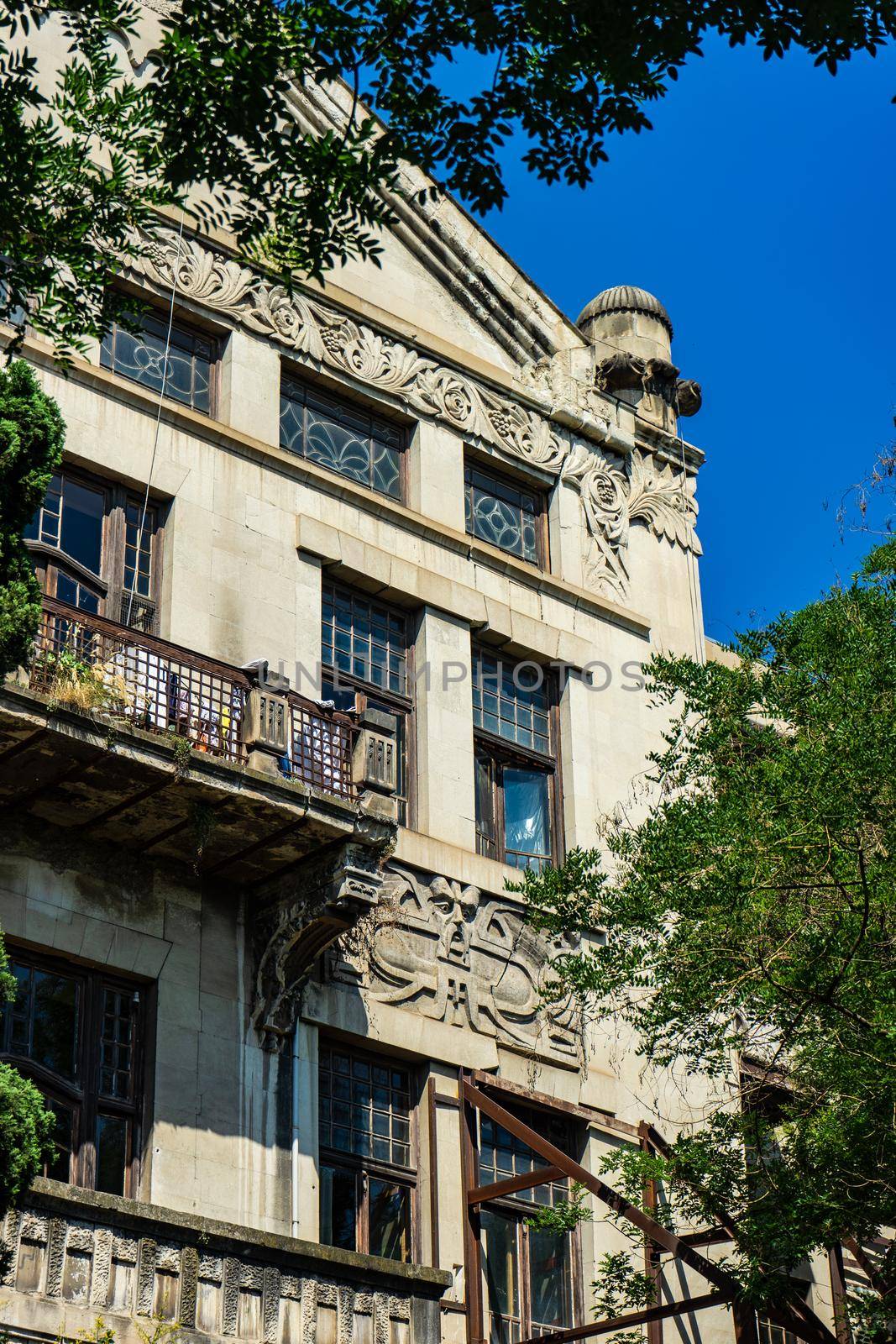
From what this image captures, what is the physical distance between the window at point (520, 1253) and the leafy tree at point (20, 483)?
27.7 feet

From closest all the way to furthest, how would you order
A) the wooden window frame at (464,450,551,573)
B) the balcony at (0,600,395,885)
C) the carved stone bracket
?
1. the balcony at (0,600,395,885)
2. the carved stone bracket
3. the wooden window frame at (464,450,551,573)

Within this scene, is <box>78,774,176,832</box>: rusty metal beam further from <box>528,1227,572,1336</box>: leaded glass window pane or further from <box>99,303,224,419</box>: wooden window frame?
<box>528,1227,572,1336</box>: leaded glass window pane

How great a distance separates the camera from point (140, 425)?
70.9 feet

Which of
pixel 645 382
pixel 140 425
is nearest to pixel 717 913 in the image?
pixel 140 425

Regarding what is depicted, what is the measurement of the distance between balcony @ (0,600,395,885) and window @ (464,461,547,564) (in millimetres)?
5232

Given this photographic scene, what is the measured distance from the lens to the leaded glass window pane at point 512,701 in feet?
79.4

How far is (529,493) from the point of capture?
2620 centimetres

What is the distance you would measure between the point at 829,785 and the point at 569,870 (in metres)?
3.12

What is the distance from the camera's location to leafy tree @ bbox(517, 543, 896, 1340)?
60.7 ft

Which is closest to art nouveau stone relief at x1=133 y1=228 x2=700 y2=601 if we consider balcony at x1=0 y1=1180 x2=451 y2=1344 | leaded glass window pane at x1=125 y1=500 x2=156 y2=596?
leaded glass window pane at x1=125 y1=500 x2=156 y2=596

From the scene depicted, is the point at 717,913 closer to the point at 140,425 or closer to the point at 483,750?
the point at 483,750

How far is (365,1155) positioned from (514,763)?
5260 mm

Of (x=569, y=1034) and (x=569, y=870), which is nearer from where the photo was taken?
(x=569, y=870)

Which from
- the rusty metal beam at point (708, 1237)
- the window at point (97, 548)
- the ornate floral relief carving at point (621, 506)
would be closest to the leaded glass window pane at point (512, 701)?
the ornate floral relief carving at point (621, 506)
